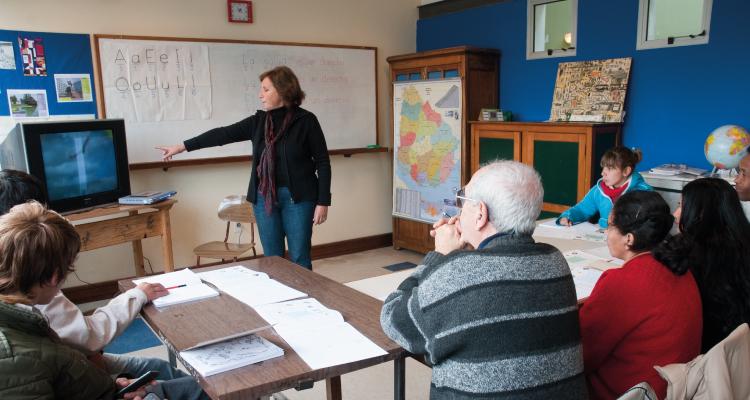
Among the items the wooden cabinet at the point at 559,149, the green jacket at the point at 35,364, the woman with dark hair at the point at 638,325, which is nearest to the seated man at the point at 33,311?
the green jacket at the point at 35,364

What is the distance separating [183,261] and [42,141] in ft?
5.16

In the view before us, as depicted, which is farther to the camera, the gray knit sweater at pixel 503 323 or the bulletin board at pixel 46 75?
the bulletin board at pixel 46 75

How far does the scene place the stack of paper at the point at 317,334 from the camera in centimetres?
143

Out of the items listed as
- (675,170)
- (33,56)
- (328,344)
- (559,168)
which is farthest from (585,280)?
(33,56)

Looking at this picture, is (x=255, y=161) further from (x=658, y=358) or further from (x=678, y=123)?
(x=678, y=123)

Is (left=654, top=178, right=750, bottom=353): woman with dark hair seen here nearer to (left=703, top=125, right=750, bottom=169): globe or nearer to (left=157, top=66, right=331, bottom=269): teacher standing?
(left=703, top=125, right=750, bottom=169): globe

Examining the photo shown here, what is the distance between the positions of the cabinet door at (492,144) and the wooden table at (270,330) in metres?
2.68

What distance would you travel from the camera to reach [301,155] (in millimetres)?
3207

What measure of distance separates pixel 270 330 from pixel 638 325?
38.5 inches

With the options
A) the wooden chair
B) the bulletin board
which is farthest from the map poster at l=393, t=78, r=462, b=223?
the bulletin board

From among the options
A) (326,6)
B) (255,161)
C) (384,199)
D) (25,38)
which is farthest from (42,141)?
(384,199)

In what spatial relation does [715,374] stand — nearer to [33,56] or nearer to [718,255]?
[718,255]

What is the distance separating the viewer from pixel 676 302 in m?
1.48

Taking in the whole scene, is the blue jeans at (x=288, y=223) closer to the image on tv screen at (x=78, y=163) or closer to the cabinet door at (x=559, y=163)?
the image on tv screen at (x=78, y=163)
